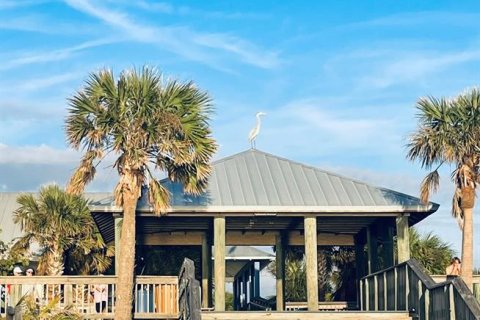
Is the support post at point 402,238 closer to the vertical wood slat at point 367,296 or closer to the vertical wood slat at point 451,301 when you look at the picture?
the vertical wood slat at point 367,296

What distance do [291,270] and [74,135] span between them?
2131 centimetres

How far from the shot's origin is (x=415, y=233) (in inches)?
1214

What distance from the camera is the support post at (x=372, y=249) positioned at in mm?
22531

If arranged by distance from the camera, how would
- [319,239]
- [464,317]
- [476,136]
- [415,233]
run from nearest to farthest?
[464,317] → [476,136] → [319,239] → [415,233]

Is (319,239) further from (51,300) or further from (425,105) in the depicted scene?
(51,300)

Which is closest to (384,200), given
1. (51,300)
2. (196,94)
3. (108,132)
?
(196,94)

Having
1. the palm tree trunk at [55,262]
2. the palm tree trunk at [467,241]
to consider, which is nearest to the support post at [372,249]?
the palm tree trunk at [467,241]

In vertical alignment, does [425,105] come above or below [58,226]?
above

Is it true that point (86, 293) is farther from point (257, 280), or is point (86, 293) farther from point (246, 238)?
point (257, 280)

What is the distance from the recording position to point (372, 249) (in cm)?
2309

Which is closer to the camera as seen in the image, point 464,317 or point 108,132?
point 464,317

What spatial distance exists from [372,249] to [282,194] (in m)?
3.74

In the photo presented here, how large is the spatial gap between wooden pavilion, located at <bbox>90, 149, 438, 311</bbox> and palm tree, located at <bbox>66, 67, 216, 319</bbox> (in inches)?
29.7

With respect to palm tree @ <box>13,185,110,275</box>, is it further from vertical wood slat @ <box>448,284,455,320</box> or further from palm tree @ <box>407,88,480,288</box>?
vertical wood slat @ <box>448,284,455,320</box>
